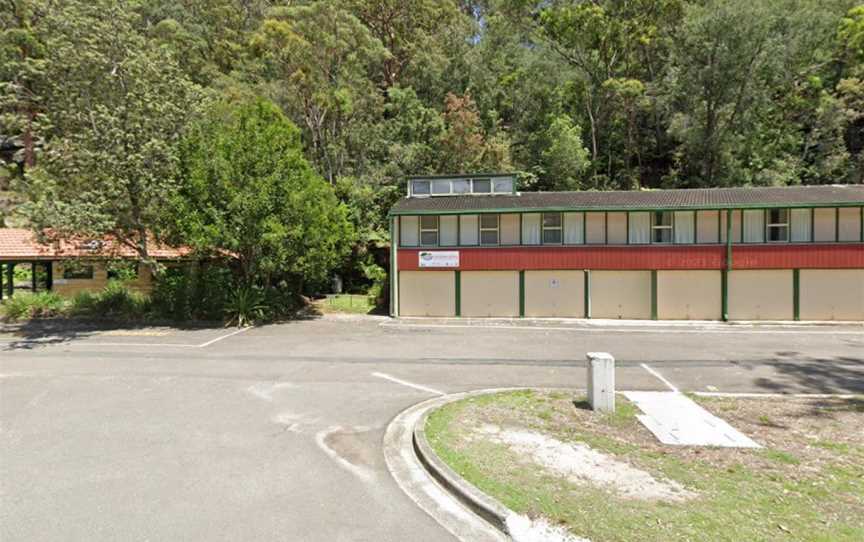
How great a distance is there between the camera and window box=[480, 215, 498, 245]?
2316 cm

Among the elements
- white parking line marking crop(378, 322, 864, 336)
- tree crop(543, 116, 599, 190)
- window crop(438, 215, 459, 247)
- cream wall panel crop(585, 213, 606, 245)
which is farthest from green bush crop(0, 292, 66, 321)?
tree crop(543, 116, 599, 190)

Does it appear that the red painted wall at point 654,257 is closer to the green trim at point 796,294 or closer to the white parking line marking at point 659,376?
the green trim at point 796,294

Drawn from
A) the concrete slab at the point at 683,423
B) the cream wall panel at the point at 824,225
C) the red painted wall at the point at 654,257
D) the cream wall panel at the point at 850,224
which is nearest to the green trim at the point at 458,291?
the red painted wall at the point at 654,257

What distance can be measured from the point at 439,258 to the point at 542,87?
866 inches

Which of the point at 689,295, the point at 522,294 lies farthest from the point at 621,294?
the point at 522,294

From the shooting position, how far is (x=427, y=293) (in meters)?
23.4

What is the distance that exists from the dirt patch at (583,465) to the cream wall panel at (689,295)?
17.8 m

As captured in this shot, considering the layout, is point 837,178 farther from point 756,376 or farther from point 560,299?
point 756,376

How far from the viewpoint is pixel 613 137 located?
137ft

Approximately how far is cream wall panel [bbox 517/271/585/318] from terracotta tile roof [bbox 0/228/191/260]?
16.2 m

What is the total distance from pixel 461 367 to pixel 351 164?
26.0 meters

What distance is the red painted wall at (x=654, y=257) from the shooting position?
68.7ft

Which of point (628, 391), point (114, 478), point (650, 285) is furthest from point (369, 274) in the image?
point (114, 478)

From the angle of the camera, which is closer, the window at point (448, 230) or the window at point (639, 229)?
the window at point (639, 229)
